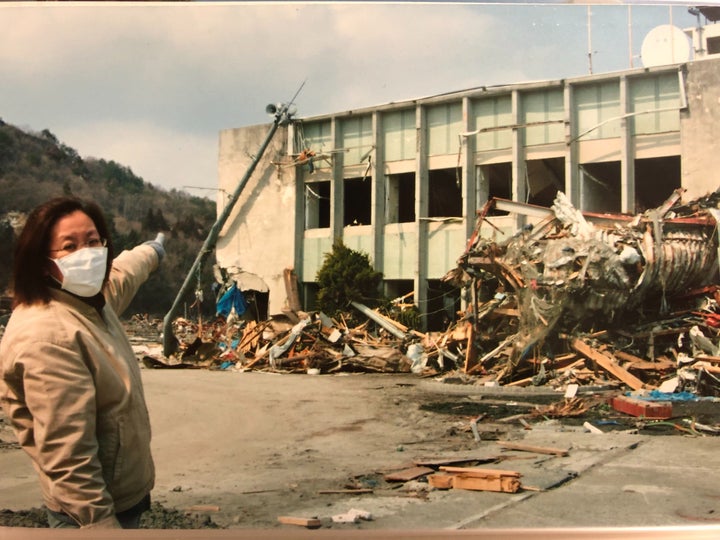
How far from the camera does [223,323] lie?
10.6 ft

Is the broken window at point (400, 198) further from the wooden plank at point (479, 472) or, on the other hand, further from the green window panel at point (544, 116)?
the wooden plank at point (479, 472)

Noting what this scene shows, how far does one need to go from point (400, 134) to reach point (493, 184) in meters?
0.47

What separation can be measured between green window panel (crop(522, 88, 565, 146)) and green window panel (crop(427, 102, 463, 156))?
0.30 meters

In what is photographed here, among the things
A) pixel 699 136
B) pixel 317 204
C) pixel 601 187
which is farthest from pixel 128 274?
pixel 699 136

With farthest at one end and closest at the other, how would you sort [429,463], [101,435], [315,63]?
[315,63] < [429,463] < [101,435]

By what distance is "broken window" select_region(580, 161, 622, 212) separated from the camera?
312cm

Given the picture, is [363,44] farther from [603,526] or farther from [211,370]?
[603,526]

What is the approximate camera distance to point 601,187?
313 centimetres

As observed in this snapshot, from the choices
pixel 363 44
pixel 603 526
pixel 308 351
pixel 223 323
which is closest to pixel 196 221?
pixel 223 323

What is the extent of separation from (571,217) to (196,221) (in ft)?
5.45

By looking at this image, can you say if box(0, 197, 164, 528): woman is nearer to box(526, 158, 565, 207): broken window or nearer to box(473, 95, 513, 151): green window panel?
box(473, 95, 513, 151): green window panel

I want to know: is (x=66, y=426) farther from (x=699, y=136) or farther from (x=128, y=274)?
(x=699, y=136)

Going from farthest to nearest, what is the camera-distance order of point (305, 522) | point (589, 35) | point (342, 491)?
point (589, 35), point (342, 491), point (305, 522)

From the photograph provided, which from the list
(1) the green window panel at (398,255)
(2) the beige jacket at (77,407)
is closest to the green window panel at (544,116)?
(1) the green window panel at (398,255)
